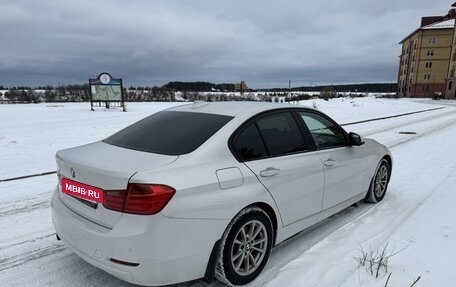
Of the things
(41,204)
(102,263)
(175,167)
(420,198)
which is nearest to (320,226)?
(420,198)

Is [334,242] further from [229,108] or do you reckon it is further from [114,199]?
[114,199]

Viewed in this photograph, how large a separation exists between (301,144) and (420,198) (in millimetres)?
2646

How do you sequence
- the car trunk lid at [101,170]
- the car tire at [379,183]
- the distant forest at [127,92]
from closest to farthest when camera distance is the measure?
1. the car trunk lid at [101,170]
2. the car tire at [379,183]
3. the distant forest at [127,92]

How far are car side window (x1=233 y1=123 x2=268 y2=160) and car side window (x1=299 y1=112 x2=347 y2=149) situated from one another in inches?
35.2

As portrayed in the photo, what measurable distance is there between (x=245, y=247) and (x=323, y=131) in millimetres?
1956

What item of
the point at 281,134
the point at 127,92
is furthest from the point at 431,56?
the point at 281,134

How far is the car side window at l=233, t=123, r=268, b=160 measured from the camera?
123 inches

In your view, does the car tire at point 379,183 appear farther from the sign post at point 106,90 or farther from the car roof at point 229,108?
the sign post at point 106,90

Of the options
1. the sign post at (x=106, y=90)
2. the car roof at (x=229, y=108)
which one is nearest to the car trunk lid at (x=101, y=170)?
the car roof at (x=229, y=108)

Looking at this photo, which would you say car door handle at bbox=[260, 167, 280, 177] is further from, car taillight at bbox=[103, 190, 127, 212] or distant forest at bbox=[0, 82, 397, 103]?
distant forest at bbox=[0, 82, 397, 103]

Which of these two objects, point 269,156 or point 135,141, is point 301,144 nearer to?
point 269,156

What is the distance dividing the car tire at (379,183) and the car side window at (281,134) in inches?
72.3

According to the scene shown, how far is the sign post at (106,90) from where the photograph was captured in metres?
28.6

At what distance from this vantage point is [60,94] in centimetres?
6169
